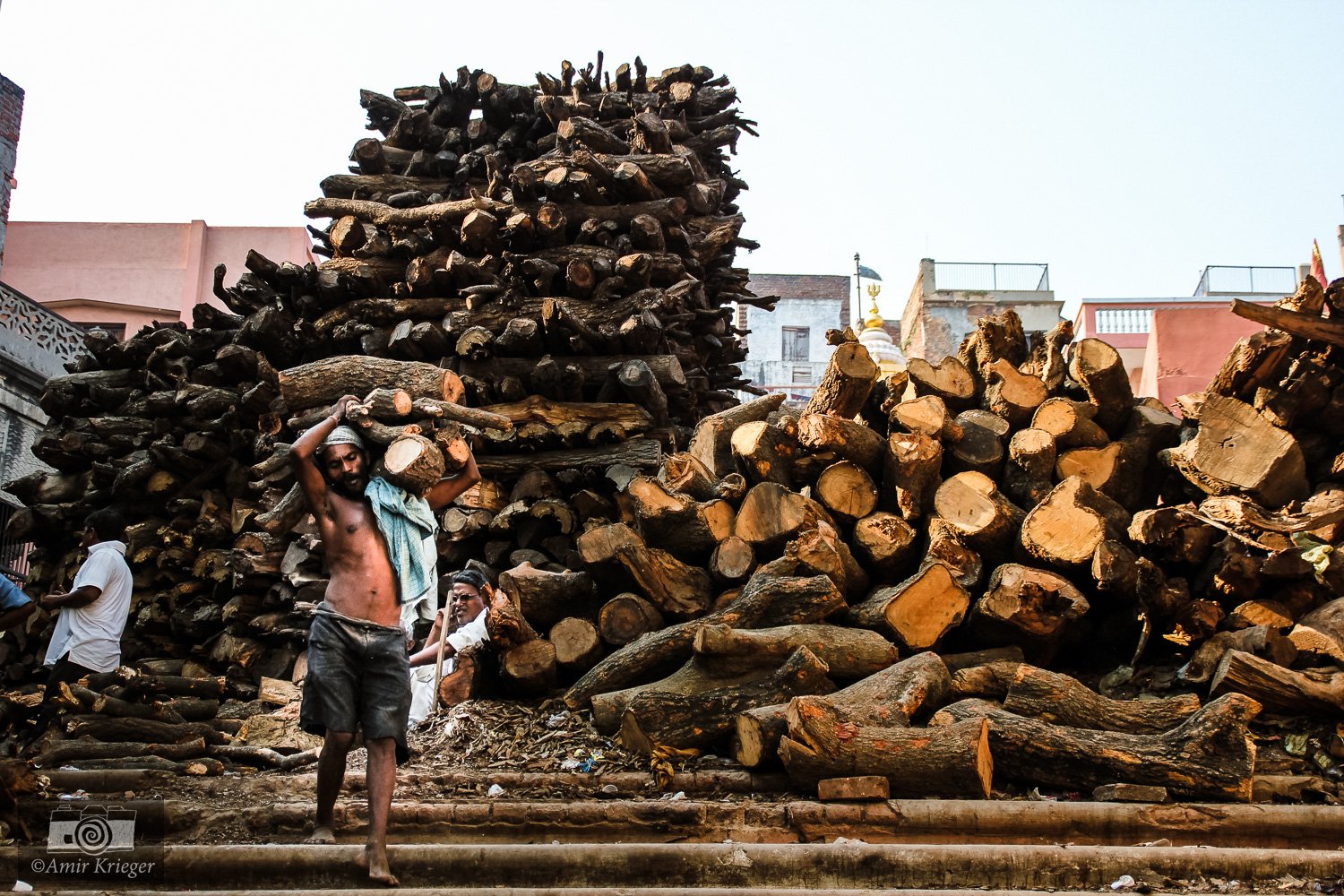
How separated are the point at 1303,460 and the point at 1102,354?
4.08 feet

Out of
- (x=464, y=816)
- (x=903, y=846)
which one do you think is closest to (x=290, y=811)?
(x=464, y=816)

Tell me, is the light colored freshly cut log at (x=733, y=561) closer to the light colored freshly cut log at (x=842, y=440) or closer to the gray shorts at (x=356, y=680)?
the light colored freshly cut log at (x=842, y=440)

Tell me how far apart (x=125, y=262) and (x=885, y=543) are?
19.1 m

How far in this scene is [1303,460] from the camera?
6488 millimetres

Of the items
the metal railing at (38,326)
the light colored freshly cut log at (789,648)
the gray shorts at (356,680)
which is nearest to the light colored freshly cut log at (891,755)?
the light colored freshly cut log at (789,648)

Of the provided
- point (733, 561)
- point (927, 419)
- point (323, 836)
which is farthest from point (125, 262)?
point (323, 836)

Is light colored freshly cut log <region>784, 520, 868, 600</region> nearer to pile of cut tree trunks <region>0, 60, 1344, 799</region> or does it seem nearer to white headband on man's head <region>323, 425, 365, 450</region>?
pile of cut tree trunks <region>0, 60, 1344, 799</region>

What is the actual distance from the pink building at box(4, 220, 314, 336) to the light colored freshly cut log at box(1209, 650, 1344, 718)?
1820cm

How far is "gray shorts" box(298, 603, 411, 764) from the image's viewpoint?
4309 millimetres

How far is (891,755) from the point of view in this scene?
4926 mm

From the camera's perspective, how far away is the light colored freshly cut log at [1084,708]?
5.38 metres

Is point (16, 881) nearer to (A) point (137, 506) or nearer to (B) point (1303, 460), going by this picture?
(A) point (137, 506)

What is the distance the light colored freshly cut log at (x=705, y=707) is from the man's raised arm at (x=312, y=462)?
1895 millimetres

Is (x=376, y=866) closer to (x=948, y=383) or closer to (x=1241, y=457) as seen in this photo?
(x=948, y=383)
